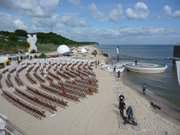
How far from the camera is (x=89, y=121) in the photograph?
1491 cm

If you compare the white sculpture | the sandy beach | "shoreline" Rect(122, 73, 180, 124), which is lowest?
"shoreline" Rect(122, 73, 180, 124)

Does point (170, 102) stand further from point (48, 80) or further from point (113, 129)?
point (48, 80)

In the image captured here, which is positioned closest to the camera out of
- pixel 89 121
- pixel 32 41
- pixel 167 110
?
pixel 89 121

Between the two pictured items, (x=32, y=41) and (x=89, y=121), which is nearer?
(x=89, y=121)

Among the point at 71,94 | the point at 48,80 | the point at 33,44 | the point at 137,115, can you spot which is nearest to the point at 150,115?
the point at 137,115

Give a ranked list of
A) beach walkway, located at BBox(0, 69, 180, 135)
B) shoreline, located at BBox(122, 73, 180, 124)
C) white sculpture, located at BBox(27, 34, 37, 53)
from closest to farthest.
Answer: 1. beach walkway, located at BBox(0, 69, 180, 135)
2. shoreline, located at BBox(122, 73, 180, 124)
3. white sculpture, located at BBox(27, 34, 37, 53)

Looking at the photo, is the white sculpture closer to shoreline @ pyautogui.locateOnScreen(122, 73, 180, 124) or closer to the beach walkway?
shoreline @ pyautogui.locateOnScreen(122, 73, 180, 124)

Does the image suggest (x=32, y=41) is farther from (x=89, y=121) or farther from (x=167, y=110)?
(x=89, y=121)

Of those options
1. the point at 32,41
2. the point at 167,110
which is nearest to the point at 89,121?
the point at 167,110

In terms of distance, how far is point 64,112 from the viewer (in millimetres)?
16234

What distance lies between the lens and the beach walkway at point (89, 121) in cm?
1339

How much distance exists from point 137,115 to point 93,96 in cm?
573

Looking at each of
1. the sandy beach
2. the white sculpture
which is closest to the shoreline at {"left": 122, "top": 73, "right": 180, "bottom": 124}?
the sandy beach

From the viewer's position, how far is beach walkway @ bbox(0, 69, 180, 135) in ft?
43.9
